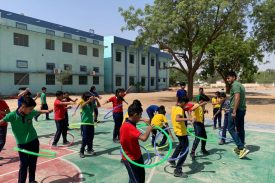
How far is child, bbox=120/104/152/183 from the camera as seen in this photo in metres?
4.34

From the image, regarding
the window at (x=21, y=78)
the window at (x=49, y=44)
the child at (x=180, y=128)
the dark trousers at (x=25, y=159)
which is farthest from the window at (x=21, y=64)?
the child at (x=180, y=128)

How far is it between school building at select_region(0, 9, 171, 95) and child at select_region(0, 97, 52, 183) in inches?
1138

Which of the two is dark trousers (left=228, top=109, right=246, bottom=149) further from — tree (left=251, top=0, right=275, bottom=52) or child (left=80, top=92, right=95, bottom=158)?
tree (left=251, top=0, right=275, bottom=52)

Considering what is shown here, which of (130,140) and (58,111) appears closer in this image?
(130,140)

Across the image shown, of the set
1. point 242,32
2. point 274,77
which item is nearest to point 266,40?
point 242,32

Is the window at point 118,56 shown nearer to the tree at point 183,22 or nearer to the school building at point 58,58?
the school building at point 58,58

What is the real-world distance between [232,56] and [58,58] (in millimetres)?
26657

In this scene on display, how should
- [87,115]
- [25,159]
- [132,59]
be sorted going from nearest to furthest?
[25,159] < [87,115] < [132,59]

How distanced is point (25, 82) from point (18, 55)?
3670 millimetres

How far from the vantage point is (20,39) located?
1404 inches

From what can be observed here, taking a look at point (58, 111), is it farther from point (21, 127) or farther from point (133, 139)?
point (133, 139)

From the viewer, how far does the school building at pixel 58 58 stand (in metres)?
34.4

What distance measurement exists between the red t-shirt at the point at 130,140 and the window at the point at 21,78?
34.6m

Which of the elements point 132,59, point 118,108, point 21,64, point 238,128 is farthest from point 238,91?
point 132,59
